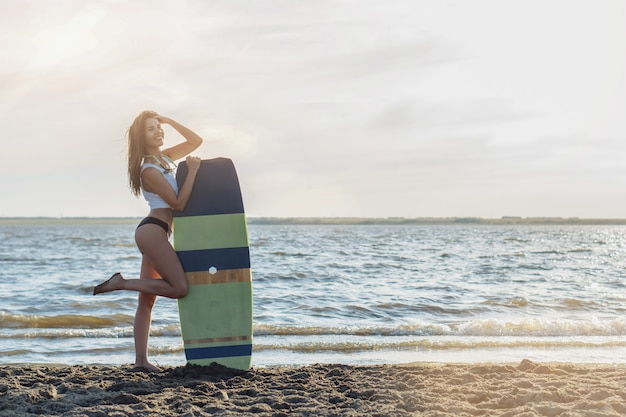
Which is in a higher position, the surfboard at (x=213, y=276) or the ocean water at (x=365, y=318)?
the surfboard at (x=213, y=276)

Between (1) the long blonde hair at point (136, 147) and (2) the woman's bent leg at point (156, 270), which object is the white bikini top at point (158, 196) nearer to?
(1) the long blonde hair at point (136, 147)

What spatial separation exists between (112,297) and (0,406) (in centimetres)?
768

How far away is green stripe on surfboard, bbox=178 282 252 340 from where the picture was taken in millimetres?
5133

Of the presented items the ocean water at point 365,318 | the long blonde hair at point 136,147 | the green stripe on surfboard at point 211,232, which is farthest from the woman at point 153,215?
the ocean water at point 365,318

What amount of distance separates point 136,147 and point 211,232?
0.87m

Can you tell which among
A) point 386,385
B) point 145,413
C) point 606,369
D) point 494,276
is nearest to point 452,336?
point 606,369

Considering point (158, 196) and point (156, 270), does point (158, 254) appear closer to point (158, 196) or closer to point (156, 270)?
point (156, 270)

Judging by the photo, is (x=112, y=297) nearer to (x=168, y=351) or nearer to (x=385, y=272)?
(x=168, y=351)

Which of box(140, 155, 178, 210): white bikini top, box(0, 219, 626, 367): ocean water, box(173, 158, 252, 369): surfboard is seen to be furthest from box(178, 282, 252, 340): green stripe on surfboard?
box(0, 219, 626, 367): ocean water

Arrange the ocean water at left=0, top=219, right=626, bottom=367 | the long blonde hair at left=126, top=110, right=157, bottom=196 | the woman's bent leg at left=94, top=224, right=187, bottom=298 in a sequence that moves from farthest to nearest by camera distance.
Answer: the ocean water at left=0, top=219, right=626, bottom=367 < the long blonde hair at left=126, top=110, right=157, bottom=196 < the woman's bent leg at left=94, top=224, right=187, bottom=298

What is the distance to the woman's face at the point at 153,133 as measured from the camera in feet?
16.1

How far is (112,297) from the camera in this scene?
1150 centimetres

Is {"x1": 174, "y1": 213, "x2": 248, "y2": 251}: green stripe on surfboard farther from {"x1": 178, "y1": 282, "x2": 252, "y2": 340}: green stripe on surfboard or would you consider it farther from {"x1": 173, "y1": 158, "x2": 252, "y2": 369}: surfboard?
{"x1": 178, "y1": 282, "x2": 252, "y2": 340}: green stripe on surfboard

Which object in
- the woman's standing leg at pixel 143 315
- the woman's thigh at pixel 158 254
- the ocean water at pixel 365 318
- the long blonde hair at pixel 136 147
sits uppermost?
the long blonde hair at pixel 136 147
